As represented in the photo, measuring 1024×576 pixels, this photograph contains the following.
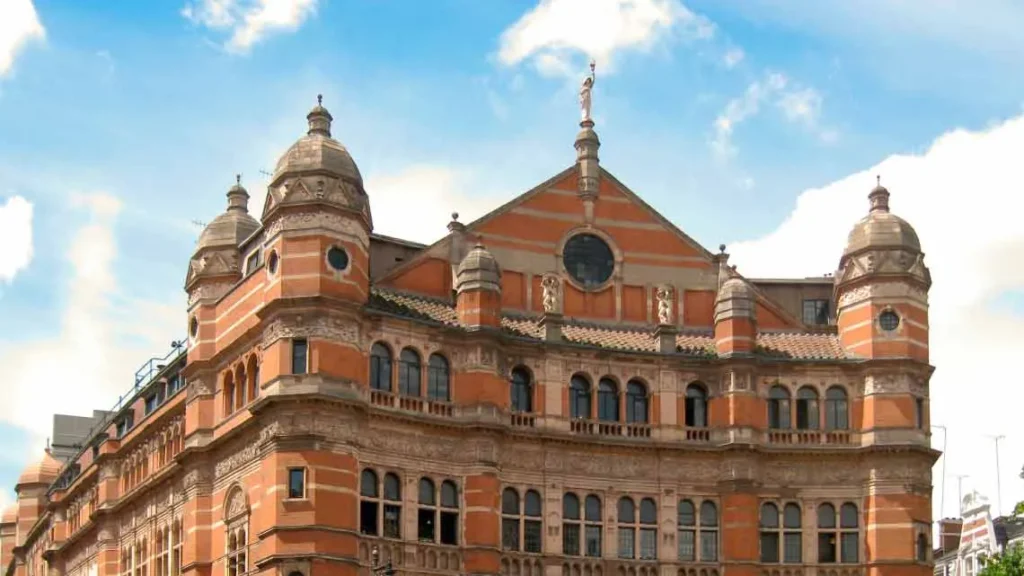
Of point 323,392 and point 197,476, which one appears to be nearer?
point 323,392

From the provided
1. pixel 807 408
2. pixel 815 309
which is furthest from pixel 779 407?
pixel 815 309

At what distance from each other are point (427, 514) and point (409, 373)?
5240 millimetres

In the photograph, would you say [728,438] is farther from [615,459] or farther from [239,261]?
[239,261]

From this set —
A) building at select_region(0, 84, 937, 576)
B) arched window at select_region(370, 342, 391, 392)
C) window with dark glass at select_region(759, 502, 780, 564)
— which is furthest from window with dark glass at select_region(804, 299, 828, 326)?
arched window at select_region(370, 342, 391, 392)

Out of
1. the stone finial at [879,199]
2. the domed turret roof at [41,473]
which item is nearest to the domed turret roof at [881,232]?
the stone finial at [879,199]

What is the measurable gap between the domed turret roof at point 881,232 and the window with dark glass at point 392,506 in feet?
69.6

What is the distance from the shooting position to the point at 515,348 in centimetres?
7150

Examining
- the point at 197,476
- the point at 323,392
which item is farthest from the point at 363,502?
the point at 197,476

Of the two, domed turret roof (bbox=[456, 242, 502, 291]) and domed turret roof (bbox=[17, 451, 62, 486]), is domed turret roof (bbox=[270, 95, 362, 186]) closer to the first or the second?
domed turret roof (bbox=[456, 242, 502, 291])

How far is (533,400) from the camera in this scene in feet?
235

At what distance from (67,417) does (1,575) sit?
1185 centimetres

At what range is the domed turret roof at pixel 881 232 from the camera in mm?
74500

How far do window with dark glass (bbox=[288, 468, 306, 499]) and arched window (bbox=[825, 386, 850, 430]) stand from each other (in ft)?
72.2

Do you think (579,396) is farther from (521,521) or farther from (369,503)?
(369,503)
